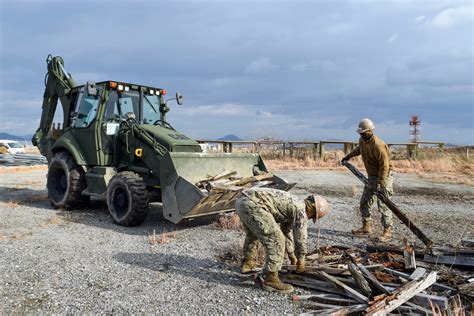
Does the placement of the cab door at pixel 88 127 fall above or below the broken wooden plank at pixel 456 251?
above

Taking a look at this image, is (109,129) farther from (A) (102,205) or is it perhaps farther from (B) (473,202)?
(B) (473,202)

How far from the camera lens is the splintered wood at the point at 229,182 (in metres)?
7.07

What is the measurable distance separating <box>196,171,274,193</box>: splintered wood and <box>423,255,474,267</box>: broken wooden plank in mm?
3144

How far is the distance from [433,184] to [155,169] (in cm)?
1182

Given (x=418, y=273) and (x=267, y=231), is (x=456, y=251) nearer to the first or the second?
(x=418, y=273)

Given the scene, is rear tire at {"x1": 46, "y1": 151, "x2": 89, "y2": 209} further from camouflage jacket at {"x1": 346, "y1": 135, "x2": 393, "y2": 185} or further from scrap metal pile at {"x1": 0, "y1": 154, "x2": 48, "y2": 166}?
scrap metal pile at {"x1": 0, "y1": 154, "x2": 48, "y2": 166}

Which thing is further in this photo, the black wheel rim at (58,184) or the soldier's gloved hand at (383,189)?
the black wheel rim at (58,184)

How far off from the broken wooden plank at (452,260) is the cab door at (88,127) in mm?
6613

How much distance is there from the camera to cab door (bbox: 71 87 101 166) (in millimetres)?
8820

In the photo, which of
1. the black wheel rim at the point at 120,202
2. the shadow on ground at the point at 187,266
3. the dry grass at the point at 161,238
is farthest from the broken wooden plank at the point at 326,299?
the black wheel rim at the point at 120,202

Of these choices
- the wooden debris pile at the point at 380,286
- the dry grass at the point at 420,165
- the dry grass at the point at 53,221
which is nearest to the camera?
the wooden debris pile at the point at 380,286

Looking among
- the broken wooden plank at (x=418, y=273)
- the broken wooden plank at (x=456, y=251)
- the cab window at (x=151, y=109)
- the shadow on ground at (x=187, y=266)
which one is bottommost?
the shadow on ground at (x=187, y=266)

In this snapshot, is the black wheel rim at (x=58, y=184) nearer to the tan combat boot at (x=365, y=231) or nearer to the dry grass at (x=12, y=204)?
the dry grass at (x=12, y=204)

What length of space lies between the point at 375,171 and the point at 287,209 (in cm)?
327
